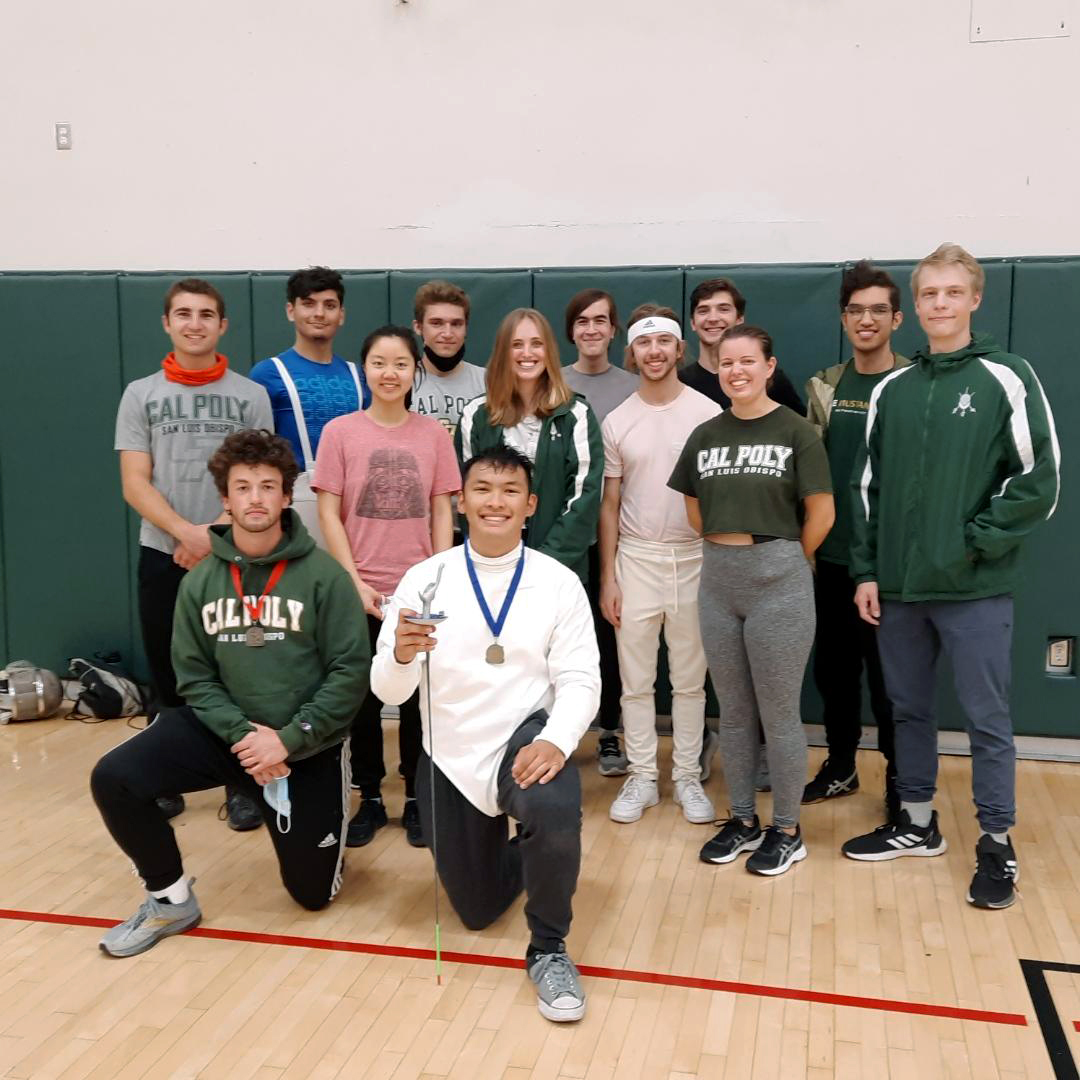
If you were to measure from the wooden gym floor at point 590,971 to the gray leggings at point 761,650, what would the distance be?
0.31 metres

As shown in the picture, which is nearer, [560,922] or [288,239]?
[560,922]

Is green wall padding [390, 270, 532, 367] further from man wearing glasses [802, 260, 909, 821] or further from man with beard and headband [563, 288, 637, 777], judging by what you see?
man wearing glasses [802, 260, 909, 821]

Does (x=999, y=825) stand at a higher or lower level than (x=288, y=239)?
lower

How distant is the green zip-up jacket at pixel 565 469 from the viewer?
3400mm

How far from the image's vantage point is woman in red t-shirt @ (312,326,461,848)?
10.6ft

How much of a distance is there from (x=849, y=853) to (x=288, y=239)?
3512mm

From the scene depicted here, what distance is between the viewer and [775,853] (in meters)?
3.17

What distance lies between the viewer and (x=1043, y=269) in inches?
156

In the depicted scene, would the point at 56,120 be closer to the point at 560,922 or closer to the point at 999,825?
the point at 560,922

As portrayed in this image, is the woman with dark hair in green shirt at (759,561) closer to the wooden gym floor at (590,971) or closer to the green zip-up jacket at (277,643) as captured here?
the wooden gym floor at (590,971)

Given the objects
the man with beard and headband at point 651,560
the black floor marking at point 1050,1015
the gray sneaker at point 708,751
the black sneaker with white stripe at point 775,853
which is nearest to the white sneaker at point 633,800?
the man with beard and headband at point 651,560

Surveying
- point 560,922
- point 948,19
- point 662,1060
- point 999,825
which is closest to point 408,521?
point 560,922

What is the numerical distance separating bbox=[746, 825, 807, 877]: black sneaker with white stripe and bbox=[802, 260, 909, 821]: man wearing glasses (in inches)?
15.7

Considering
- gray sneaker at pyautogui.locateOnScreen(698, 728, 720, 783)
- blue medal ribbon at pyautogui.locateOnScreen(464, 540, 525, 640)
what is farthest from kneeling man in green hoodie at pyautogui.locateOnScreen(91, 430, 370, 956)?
gray sneaker at pyautogui.locateOnScreen(698, 728, 720, 783)
